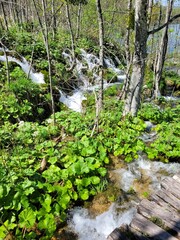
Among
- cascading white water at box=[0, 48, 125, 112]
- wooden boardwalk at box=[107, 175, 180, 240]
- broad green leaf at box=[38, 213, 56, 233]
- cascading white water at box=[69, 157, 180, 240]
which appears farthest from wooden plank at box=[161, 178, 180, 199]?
cascading white water at box=[0, 48, 125, 112]

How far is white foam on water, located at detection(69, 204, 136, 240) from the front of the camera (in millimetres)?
3422

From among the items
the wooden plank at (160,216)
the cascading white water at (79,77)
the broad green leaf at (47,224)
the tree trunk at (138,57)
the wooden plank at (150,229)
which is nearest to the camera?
the wooden plank at (150,229)

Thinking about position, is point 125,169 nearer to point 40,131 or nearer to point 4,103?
point 40,131

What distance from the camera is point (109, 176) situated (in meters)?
4.52

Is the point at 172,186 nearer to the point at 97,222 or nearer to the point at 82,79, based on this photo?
the point at 97,222

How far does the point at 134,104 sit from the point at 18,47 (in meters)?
8.65

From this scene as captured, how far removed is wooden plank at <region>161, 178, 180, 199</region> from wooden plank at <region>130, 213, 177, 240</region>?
0.80 metres

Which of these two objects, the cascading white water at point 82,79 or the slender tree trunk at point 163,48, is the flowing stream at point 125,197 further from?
the slender tree trunk at point 163,48

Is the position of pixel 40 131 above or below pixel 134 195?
above

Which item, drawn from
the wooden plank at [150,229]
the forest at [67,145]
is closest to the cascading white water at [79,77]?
the forest at [67,145]

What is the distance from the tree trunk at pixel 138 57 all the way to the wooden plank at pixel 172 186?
273cm

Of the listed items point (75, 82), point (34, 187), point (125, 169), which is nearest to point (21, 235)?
point (34, 187)

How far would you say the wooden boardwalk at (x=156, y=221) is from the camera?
2.91 meters

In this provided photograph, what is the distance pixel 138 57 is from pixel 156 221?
399 centimetres
